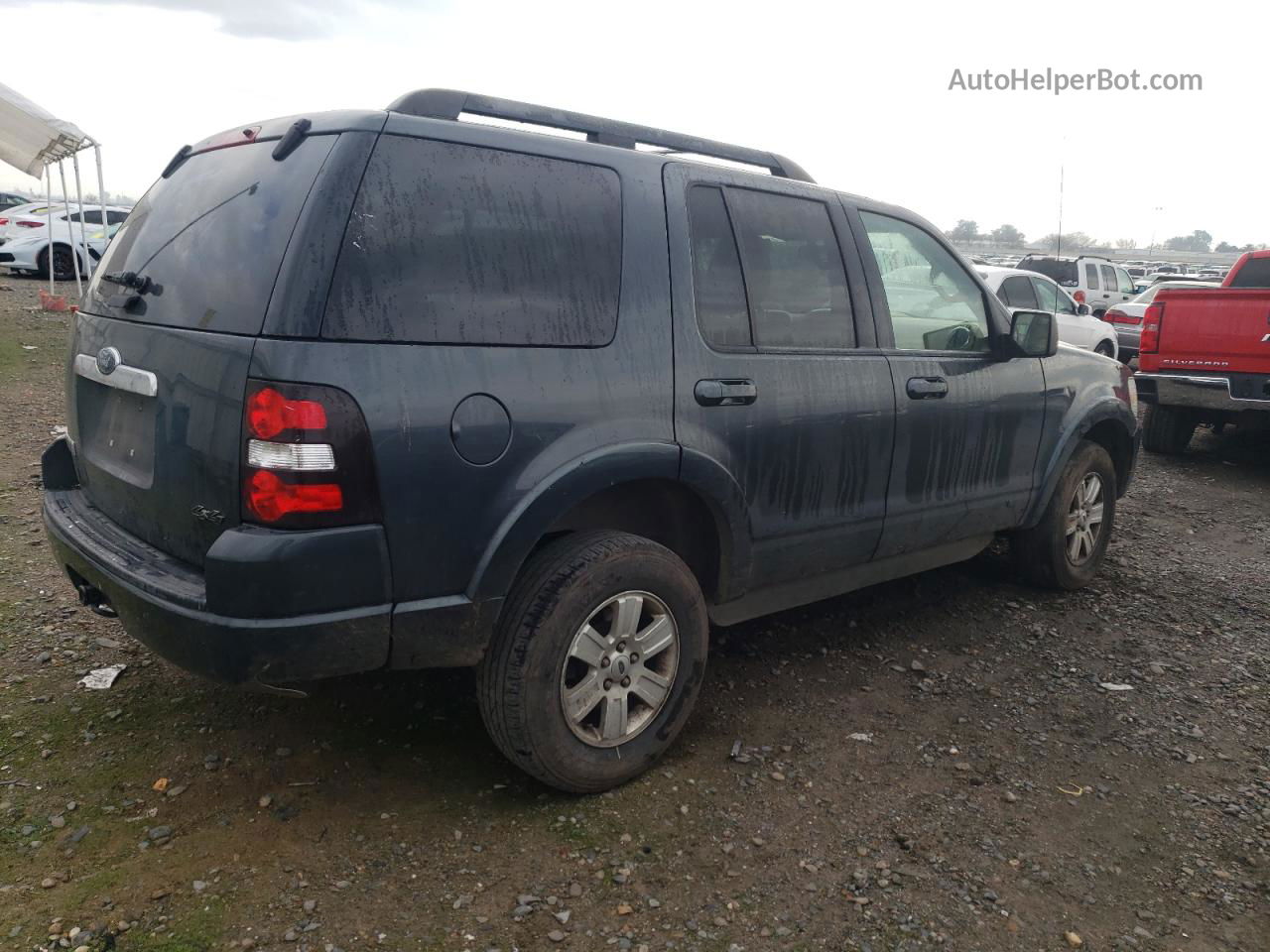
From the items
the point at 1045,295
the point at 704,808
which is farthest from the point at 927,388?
the point at 1045,295

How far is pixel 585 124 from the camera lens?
311 cm

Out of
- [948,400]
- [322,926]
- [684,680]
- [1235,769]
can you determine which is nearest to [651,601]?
[684,680]

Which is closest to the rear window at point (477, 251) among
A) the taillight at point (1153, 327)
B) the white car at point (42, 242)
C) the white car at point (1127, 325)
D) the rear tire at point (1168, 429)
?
the taillight at point (1153, 327)

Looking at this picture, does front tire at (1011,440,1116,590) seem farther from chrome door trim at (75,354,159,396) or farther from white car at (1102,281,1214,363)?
white car at (1102,281,1214,363)

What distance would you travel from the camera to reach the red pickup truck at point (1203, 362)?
300 inches

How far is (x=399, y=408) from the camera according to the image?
2381 millimetres

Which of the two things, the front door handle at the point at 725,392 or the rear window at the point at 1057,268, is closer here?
the front door handle at the point at 725,392

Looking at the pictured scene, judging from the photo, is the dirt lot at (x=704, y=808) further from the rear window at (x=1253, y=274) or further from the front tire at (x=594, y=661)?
the rear window at (x=1253, y=274)

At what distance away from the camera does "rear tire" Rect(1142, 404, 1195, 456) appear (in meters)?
8.69

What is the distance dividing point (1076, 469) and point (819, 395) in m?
2.03

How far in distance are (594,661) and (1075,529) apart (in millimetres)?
3089

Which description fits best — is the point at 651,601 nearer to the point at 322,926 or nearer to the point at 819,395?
the point at 819,395

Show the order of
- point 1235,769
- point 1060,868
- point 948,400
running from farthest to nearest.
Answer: point 948,400 < point 1235,769 < point 1060,868

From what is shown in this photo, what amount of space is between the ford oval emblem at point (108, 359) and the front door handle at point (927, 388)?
2674 mm
